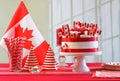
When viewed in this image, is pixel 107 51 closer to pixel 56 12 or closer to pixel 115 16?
pixel 115 16

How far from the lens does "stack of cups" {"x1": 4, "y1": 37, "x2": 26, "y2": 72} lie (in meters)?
1.82

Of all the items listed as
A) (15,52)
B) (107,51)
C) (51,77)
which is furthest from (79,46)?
(107,51)

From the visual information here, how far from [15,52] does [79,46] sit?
40 cm

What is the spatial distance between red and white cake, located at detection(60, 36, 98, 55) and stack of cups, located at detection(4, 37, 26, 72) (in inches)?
10.5

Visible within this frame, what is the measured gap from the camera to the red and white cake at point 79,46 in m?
1.73

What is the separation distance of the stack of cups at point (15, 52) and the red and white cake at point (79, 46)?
10.5 inches

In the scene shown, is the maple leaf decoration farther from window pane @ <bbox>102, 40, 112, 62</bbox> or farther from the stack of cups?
window pane @ <bbox>102, 40, 112, 62</bbox>

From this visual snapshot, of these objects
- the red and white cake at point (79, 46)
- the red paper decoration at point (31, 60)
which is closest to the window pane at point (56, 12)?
the red paper decoration at point (31, 60)

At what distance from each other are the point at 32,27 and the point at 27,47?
0.46 ft

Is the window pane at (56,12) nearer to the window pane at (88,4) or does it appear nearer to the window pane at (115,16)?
the window pane at (88,4)

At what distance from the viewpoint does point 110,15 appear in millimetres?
3732

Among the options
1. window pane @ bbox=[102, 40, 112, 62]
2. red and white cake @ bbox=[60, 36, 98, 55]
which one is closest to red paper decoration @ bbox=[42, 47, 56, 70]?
red and white cake @ bbox=[60, 36, 98, 55]

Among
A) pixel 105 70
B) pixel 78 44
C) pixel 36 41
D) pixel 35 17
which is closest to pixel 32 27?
pixel 36 41

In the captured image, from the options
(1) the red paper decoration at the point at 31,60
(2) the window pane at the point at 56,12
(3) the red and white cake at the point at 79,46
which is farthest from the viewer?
(2) the window pane at the point at 56,12
